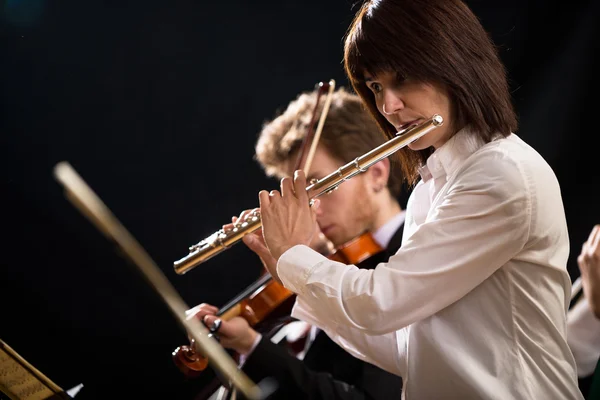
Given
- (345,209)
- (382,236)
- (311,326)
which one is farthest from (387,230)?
(311,326)

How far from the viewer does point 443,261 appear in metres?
1.13

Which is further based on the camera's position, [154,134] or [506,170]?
[154,134]

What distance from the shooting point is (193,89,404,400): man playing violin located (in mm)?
1738

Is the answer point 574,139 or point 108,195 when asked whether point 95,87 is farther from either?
point 574,139

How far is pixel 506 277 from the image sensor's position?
3.79 feet

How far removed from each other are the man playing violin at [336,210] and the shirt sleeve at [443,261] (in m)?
0.60

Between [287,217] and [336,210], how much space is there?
846 mm

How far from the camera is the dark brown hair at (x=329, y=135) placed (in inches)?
85.9

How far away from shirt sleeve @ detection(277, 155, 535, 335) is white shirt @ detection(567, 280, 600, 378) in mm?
746

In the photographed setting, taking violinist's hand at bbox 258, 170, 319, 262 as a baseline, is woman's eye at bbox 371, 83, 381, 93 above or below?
above

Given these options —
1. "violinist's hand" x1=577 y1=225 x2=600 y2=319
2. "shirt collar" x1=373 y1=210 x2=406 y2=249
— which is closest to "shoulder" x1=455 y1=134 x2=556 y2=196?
"violinist's hand" x1=577 y1=225 x2=600 y2=319

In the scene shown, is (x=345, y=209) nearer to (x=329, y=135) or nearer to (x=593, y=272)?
(x=329, y=135)

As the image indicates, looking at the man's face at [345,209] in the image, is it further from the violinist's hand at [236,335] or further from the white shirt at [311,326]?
the violinist's hand at [236,335]

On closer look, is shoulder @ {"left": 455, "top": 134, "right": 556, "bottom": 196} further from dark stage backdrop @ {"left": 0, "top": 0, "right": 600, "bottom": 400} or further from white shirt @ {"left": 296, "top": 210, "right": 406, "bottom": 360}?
dark stage backdrop @ {"left": 0, "top": 0, "right": 600, "bottom": 400}
